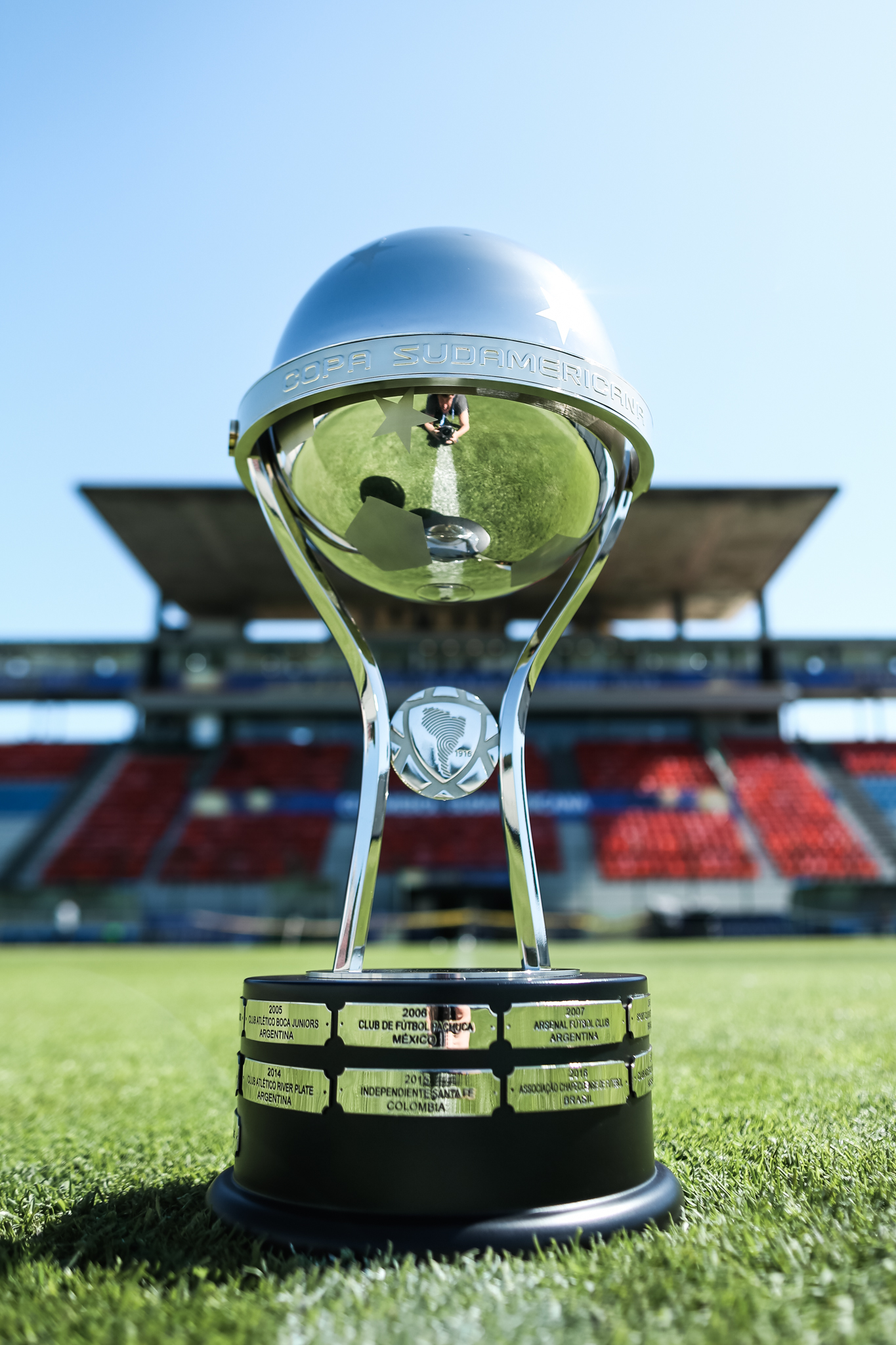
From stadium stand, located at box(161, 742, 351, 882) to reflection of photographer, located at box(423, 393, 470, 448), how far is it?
20.7 meters

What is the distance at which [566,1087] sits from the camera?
65.5 inches

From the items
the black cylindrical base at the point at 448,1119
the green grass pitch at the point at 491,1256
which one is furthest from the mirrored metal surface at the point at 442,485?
the green grass pitch at the point at 491,1256

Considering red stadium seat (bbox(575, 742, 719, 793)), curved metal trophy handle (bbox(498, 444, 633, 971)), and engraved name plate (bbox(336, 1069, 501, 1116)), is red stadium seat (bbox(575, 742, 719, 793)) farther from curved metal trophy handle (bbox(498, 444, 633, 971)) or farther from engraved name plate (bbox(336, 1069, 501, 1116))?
engraved name plate (bbox(336, 1069, 501, 1116))

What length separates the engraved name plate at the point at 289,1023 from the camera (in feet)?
5.62

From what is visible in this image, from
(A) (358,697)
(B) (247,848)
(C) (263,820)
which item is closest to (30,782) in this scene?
(C) (263,820)

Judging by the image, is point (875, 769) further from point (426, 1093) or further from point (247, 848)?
point (426, 1093)

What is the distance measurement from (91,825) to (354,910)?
2391 centimetres

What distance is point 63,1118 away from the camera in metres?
3.20

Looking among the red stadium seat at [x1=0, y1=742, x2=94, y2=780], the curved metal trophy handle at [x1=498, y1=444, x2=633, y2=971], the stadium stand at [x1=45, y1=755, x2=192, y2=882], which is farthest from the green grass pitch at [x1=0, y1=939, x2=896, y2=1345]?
the red stadium seat at [x1=0, y1=742, x2=94, y2=780]

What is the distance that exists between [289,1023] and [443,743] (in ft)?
2.28

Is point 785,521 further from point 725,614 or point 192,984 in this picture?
point 192,984

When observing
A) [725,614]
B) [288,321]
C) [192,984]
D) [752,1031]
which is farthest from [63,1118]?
[725,614]

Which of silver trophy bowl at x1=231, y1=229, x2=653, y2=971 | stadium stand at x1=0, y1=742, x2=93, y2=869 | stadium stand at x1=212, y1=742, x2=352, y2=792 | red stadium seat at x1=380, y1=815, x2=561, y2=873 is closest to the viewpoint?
silver trophy bowl at x1=231, y1=229, x2=653, y2=971

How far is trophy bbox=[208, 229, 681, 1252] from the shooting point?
160 cm
